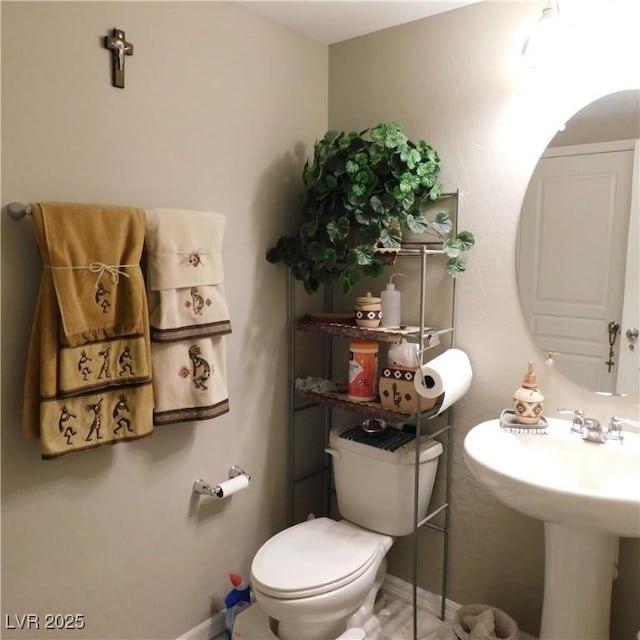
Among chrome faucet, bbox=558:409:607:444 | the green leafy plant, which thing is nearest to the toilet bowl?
chrome faucet, bbox=558:409:607:444

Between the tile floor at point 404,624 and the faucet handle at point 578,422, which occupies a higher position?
the faucet handle at point 578,422

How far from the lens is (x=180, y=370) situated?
1.74 m

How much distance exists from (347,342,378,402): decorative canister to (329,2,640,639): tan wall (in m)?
0.28

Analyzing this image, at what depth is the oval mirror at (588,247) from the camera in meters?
1.66

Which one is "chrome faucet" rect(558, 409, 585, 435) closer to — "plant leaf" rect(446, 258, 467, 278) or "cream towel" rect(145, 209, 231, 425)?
"plant leaf" rect(446, 258, 467, 278)

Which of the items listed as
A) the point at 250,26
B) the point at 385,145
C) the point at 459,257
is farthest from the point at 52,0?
the point at 459,257

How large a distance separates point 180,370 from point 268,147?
92 centimetres

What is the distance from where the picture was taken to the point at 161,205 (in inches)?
69.8

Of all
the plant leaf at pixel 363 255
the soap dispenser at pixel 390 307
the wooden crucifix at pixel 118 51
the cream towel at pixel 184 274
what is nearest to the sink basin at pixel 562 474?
the soap dispenser at pixel 390 307

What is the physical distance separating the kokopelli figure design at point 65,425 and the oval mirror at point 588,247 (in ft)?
4.73

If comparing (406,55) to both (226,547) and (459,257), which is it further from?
(226,547)

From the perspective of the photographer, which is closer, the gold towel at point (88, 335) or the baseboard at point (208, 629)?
the gold towel at point (88, 335)

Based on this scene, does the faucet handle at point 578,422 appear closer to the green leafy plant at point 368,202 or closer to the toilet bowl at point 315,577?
the green leafy plant at point 368,202

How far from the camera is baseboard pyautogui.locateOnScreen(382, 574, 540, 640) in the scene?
214cm
